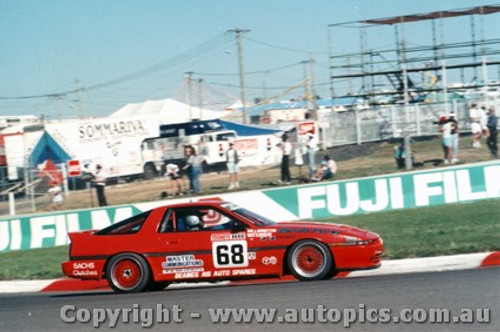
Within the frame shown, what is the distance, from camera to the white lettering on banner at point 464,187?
17047 mm

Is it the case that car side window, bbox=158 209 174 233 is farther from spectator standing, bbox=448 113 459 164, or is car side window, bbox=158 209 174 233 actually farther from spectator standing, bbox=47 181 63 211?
spectator standing, bbox=47 181 63 211

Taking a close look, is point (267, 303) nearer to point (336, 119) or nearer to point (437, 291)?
point (437, 291)

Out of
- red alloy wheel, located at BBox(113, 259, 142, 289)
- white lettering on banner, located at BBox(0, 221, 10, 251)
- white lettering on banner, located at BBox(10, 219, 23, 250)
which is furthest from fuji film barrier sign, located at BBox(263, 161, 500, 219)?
red alloy wheel, located at BBox(113, 259, 142, 289)

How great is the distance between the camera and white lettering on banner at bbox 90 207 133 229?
57.9ft

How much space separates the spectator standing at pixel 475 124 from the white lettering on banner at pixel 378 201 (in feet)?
15.9

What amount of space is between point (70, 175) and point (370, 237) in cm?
1614

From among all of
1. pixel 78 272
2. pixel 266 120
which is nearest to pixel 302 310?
pixel 78 272

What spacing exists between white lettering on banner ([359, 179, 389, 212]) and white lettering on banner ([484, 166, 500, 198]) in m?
2.16

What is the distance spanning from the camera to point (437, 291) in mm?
8070

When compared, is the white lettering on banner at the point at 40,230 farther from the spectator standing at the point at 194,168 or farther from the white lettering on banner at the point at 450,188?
the white lettering on banner at the point at 450,188

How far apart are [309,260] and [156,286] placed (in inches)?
84.4

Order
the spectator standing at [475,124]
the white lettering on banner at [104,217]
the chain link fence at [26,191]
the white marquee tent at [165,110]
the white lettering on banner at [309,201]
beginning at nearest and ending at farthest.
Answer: the white lettering on banner at [309,201]
the white lettering on banner at [104,217]
the spectator standing at [475,124]
the chain link fence at [26,191]
the white marquee tent at [165,110]

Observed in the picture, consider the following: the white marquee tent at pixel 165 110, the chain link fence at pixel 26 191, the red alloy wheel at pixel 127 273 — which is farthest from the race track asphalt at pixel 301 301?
the white marquee tent at pixel 165 110

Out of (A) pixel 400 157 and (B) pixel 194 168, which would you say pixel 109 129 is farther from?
(A) pixel 400 157
